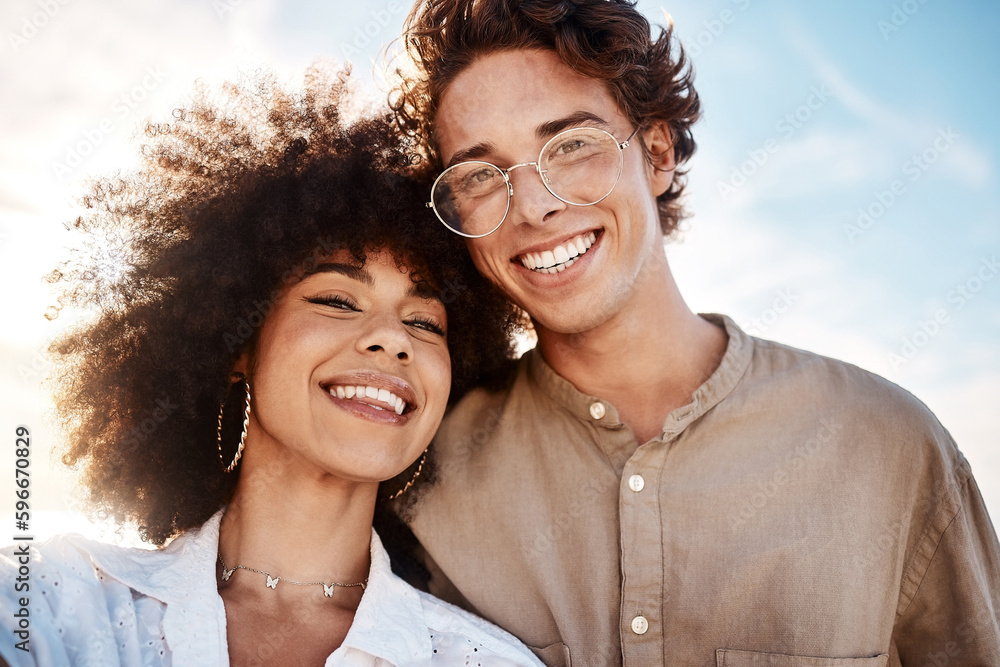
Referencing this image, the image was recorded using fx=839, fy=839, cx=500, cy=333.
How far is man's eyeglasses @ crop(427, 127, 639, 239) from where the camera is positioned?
351 centimetres

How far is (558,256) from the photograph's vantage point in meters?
3.55

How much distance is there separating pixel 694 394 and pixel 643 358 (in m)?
0.31

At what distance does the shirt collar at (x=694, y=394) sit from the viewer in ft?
11.4

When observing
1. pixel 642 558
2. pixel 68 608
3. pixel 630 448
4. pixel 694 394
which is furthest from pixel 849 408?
pixel 68 608

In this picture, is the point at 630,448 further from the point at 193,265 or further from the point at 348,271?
the point at 193,265

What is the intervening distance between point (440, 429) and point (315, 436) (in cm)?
97

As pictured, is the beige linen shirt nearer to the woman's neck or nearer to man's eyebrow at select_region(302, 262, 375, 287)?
the woman's neck

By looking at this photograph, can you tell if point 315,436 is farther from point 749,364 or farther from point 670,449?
point 749,364

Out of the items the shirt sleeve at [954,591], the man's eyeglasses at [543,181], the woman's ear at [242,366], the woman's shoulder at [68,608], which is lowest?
the shirt sleeve at [954,591]

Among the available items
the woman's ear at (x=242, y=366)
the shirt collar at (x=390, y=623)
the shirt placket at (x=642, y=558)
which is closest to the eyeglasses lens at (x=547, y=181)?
the woman's ear at (x=242, y=366)

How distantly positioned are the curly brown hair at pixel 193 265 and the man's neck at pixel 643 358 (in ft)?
2.31

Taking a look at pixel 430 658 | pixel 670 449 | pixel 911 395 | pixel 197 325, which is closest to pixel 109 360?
pixel 197 325

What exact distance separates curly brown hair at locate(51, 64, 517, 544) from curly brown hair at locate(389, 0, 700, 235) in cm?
53

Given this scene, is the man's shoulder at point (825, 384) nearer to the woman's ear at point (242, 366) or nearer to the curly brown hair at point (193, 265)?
the curly brown hair at point (193, 265)
